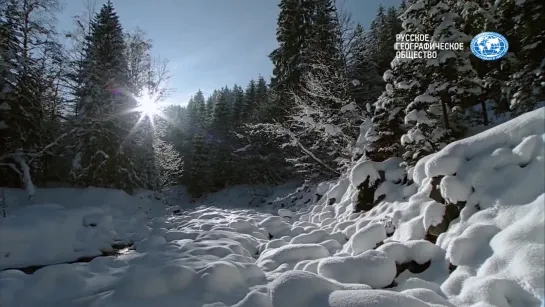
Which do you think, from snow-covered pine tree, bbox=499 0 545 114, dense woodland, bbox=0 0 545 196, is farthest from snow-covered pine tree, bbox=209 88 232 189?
snow-covered pine tree, bbox=499 0 545 114

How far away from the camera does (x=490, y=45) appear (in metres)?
7.95

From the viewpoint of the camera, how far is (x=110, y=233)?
9.78 meters

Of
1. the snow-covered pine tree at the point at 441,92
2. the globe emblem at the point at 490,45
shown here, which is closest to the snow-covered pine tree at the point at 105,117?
the snow-covered pine tree at the point at 441,92

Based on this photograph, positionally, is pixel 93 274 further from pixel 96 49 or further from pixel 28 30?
pixel 96 49

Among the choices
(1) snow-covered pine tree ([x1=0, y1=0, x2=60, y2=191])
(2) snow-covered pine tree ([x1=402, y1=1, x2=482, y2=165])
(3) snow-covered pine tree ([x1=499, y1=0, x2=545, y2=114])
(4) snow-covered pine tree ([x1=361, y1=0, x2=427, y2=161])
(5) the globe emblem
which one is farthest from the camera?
(1) snow-covered pine tree ([x1=0, y1=0, x2=60, y2=191])

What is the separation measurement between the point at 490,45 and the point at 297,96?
24.7 ft

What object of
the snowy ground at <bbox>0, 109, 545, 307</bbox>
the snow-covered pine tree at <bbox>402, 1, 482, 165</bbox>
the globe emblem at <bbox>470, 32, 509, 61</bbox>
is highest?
the globe emblem at <bbox>470, 32, 509, 61</bbox>

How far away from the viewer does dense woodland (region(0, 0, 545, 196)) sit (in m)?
7.11

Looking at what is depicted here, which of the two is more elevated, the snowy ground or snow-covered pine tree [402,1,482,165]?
snow-covered pine tree [402,1,482,165]

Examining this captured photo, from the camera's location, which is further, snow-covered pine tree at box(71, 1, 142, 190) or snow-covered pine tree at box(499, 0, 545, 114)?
snow-covered pine tree at box(71, 1, 142, 190)

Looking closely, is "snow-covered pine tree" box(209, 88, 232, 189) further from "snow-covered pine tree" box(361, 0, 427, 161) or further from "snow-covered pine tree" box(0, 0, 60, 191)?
"snow-covered pine tree" box(361, 0, 427, 161)

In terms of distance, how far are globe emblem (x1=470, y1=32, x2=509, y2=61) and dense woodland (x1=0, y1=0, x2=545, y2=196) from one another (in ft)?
0.73

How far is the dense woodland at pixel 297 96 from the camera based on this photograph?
7113 mm

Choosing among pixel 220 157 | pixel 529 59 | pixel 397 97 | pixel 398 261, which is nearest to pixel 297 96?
pixel 397 97
